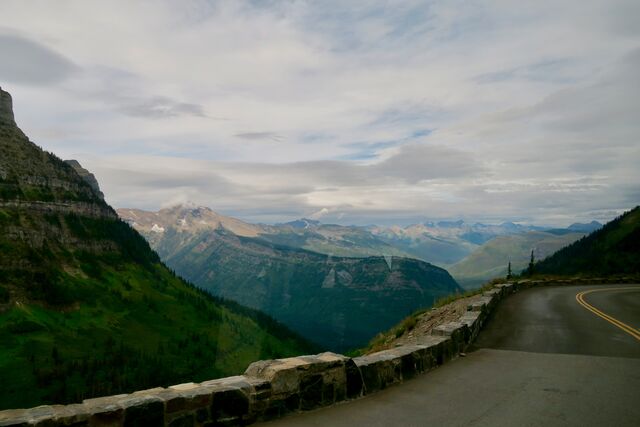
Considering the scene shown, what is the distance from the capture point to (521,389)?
8.46 metres

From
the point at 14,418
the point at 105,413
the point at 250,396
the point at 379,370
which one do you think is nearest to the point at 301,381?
the point at 250,396

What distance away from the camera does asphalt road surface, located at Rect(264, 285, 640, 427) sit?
22.7ft

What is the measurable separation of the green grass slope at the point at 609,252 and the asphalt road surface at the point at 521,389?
12307 centimetres

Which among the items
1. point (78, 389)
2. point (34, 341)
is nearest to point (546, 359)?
point (78, 389)

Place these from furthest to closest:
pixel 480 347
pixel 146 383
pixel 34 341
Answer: pixel 34 341 → pixel 146 383 → pixel 480 347

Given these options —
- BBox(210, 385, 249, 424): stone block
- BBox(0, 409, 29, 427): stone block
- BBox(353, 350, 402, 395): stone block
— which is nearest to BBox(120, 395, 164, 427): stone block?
BBox(210, 385, 249, 424): stone block

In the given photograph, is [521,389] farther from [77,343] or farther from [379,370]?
[77,343]

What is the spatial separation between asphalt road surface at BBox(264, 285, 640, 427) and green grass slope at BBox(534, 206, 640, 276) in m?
123

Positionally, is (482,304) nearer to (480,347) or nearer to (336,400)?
(480,347)

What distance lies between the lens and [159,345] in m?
177

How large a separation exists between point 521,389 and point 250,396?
5.58 metres

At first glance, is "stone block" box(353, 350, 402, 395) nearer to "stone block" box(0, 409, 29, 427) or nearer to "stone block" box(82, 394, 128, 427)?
"stone block" box(82, 394, 128, 427)

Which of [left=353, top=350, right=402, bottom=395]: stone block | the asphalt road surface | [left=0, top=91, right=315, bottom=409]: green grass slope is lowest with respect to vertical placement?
[left=0, top=91, right=315, bottom=409]: green grass slope

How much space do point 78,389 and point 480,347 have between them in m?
150
